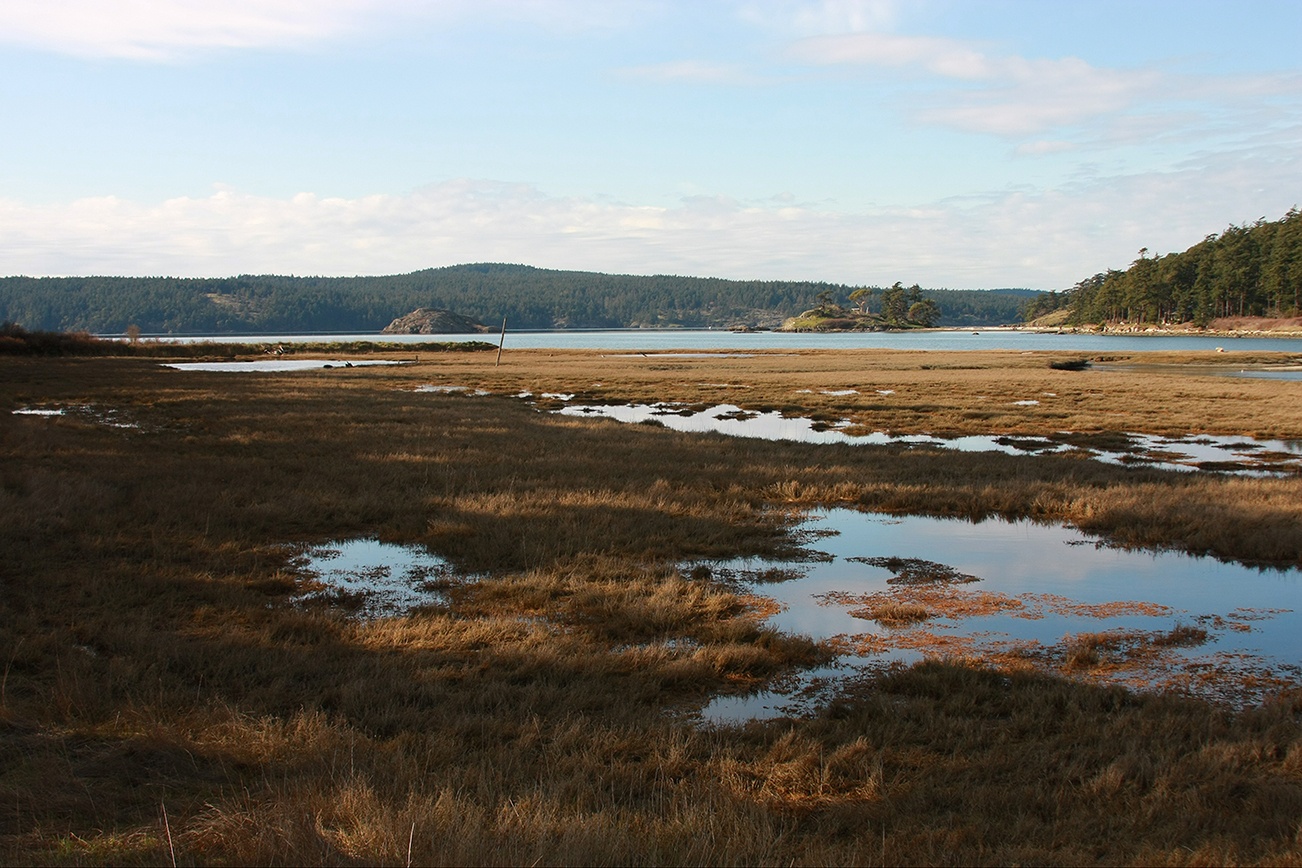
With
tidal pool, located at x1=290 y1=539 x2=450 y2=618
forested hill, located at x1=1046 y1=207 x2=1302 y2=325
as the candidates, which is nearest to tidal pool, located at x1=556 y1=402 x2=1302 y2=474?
tidal pool, located at x1=290 y1=539 x2=450 y2=618

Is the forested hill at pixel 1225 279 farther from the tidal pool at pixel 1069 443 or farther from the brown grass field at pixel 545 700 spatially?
the brown grass field at pixel 545 700

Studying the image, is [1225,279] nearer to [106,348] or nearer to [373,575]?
[106,348]

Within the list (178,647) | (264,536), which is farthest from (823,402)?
(178,647)

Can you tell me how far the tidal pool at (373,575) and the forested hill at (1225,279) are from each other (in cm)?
15352

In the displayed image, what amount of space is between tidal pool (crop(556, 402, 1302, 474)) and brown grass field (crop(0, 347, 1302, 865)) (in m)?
3.51

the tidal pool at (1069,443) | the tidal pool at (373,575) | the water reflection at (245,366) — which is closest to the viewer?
the tidal pool at (373,575)

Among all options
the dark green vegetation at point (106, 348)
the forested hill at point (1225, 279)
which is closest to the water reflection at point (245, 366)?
the dark green vegetation at point (106, 348)

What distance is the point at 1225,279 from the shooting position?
479 ft

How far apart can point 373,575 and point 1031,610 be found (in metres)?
8.85

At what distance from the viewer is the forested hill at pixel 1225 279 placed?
5364 inches

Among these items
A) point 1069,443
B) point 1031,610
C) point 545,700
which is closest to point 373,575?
point 545,700

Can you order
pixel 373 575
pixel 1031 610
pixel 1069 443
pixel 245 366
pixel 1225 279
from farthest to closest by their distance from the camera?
pixel 1225 279 → pixel 245 366 → pixel 1069 443 → pixel 373 575 → pixel 1031 610

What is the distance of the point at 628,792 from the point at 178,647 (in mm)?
5131

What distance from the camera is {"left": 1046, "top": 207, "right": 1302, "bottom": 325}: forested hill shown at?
13625 centimetres
